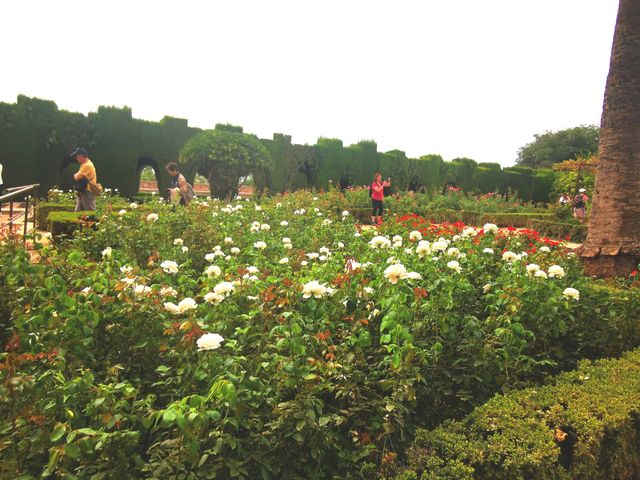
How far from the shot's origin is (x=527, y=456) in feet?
5.93

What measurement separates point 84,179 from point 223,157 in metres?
11.0

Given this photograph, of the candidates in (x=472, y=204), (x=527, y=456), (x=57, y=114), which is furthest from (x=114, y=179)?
(x=527, y=456)

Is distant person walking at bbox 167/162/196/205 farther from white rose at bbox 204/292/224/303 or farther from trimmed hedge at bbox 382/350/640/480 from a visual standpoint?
trimmed hedge at bbox 382/350/640/480

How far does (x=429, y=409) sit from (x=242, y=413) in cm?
101

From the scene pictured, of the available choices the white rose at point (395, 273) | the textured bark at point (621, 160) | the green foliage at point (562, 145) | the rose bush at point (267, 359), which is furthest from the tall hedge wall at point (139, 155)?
the green foliage at point (562, 145)

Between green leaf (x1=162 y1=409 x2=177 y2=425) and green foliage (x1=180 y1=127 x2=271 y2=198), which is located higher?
green foliage (x1=180 y1=127 x2=271 y2=198)

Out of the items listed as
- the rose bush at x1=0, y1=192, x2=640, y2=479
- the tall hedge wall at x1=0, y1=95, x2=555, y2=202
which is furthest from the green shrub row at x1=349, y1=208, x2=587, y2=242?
the rose bush at x1=0, y1=192, x2=640, y2=479

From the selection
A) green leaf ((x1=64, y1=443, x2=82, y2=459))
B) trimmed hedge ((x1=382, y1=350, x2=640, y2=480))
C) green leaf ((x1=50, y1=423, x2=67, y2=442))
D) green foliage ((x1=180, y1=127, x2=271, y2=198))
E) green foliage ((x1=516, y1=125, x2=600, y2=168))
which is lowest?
trimmed hedge ((x1=382, y1=350, x2=640, y2=480))

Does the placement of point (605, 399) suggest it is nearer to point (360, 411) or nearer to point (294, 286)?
point (360, 411)

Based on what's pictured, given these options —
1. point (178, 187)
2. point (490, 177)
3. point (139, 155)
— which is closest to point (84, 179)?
point (178, 187)

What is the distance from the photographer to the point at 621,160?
17.7 feet

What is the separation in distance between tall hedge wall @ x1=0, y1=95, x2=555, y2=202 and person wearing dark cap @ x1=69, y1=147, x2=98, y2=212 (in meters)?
10.8

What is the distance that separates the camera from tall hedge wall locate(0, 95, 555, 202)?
16.3 metres

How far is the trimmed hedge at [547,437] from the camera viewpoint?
1787mm
